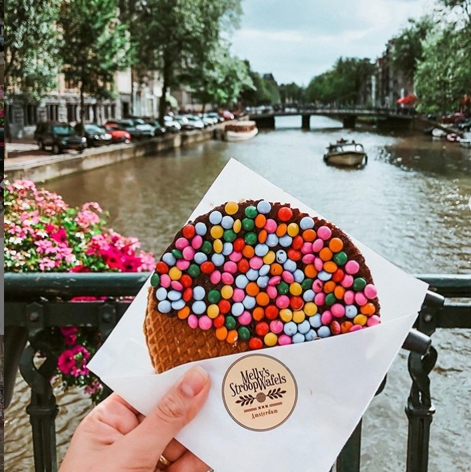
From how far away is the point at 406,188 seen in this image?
12.9 ft

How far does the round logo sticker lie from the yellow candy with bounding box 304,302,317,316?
3 centimetres

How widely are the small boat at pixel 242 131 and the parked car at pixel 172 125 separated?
4.47 m

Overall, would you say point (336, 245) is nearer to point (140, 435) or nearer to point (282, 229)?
point (282, 229)

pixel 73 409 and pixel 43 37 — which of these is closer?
A: pixel 73 409

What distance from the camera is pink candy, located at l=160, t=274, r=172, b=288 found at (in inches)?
13.1

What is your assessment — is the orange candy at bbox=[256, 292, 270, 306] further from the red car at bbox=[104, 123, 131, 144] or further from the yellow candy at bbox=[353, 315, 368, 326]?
the red car at bbox=[104, 123, 131, 144]

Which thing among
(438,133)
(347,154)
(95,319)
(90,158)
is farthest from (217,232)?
(90,158)

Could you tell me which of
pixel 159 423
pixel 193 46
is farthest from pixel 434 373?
pixel 193 46

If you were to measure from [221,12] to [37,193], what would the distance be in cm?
863

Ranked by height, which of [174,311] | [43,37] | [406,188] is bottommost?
[406,188]

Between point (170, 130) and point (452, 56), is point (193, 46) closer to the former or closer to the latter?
point (170, 130)

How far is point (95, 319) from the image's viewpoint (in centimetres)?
58

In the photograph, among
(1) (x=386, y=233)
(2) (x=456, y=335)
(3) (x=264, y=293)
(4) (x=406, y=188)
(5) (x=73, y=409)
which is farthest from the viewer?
(4) (x=406, y=188)

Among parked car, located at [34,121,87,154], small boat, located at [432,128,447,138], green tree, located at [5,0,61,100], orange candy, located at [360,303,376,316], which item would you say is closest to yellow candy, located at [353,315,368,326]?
orange candy, located at [360,303,376,316]
